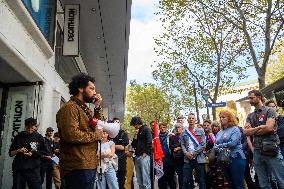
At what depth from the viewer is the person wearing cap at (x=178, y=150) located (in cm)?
822

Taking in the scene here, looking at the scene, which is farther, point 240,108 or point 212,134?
point 240,108

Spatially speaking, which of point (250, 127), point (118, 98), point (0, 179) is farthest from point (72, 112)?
point (118, 98)

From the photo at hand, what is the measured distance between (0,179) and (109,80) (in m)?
14.8

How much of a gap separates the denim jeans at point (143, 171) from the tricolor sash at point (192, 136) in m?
1.15

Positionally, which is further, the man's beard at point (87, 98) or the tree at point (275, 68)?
the tree at point (275, 68)

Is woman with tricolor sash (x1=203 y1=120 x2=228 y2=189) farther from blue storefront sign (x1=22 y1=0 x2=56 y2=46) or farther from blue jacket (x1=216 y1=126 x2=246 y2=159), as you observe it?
blue storefront sign (x1=22 y1=0 x2=56 y2=46)

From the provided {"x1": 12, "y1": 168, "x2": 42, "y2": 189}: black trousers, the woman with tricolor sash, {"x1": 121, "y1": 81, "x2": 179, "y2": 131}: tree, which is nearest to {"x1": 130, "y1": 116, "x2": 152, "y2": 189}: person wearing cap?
the woman with tricolor sash

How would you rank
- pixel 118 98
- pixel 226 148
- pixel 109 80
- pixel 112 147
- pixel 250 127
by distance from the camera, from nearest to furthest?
1. pixel 250 127
2. pixel 226 148
3. pixel 112 147
4. pixel 109 80
5. pixel 118 98

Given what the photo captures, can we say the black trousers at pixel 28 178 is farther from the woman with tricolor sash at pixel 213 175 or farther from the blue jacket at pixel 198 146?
the woman with tricolor sash at pixel 213 175

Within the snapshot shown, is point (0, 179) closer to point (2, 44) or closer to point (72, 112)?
point (2, 44)

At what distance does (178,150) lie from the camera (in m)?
8.24

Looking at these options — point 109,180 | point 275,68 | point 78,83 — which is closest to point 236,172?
point 109,180

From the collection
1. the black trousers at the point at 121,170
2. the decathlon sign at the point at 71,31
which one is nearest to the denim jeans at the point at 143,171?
the black trousers at the point at 121,170

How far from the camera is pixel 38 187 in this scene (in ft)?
19.8
